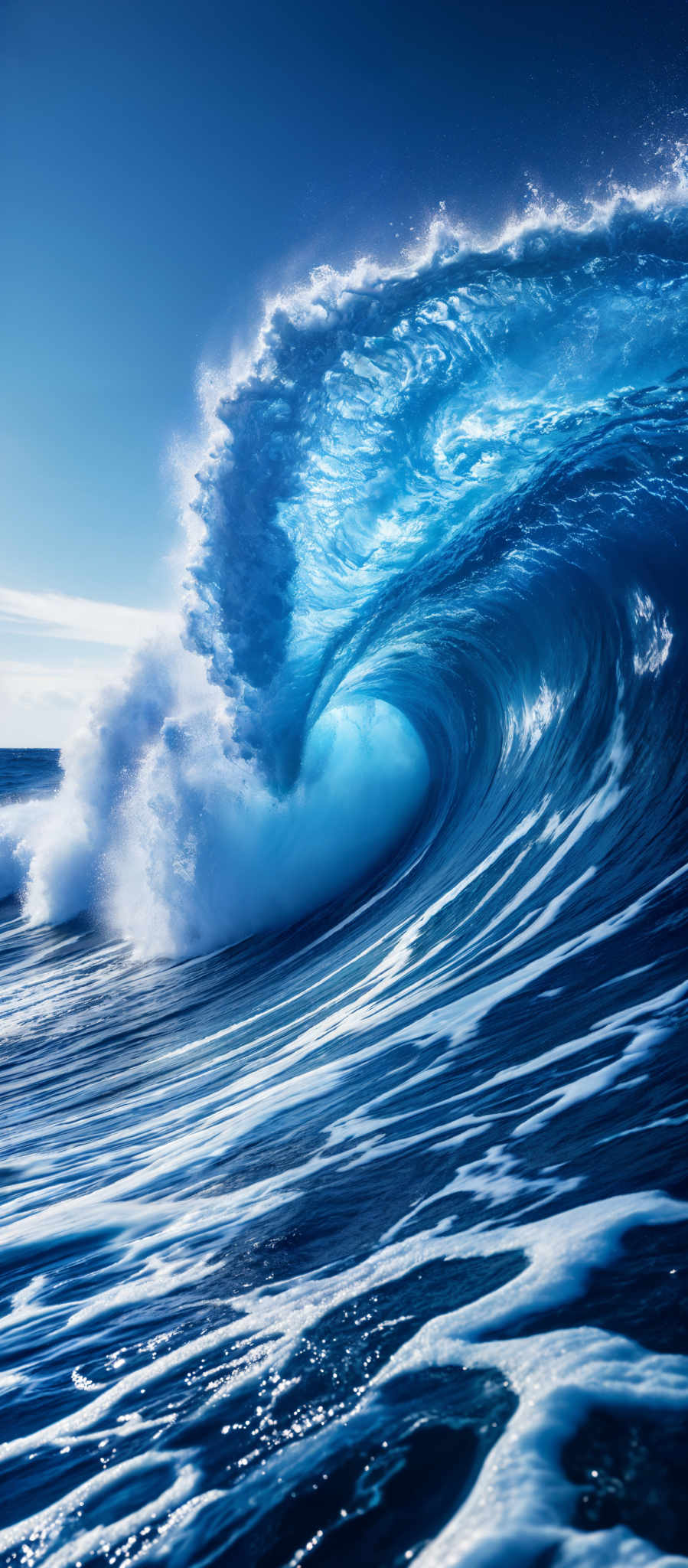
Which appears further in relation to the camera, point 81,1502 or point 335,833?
point 335,833

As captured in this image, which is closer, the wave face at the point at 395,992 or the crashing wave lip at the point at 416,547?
the wave face at the point at 395,992

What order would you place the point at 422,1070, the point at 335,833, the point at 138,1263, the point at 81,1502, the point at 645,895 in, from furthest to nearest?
the point at 335,833, the point at 645,895, the point at 422,1070, the point at 138,1263, the point at 81,1502

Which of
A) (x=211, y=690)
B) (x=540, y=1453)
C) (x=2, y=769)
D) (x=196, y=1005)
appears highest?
(x=2, y=769)

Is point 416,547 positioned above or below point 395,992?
above

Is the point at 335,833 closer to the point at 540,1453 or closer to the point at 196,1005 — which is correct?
the point at 196,1005

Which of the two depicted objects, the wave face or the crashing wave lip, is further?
the crashing wave lip

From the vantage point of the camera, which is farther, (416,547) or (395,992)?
(416,547)

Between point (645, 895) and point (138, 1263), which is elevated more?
point (645, 895)

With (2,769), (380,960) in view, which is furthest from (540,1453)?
(2,769)
